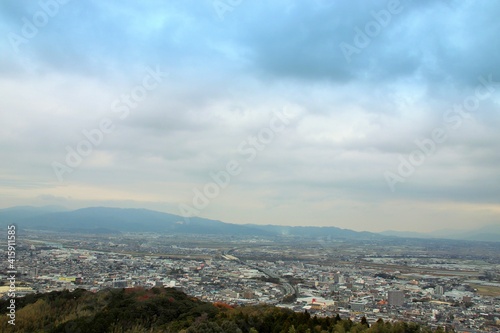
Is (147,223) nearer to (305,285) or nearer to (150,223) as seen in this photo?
(150,223)

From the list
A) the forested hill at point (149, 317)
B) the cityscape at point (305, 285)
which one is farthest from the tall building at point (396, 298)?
the forested hill at point (149, 317)

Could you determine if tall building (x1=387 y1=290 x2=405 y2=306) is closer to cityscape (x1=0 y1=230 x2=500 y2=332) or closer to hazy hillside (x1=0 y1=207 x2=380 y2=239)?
cityscape (x1=0 y1=230 x2=500 y2=332)

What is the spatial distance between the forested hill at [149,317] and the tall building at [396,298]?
11.1m

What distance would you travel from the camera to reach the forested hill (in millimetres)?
12359

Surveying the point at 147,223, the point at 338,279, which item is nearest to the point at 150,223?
the point at 147,223

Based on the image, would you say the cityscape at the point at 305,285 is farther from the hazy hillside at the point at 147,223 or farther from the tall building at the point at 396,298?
the hazy hillside at the point at 147,223

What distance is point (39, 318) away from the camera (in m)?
15.3

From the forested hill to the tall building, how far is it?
11123mm

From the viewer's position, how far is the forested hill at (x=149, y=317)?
12359 millimetres

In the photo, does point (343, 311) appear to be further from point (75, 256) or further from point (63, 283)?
point (75, 256)

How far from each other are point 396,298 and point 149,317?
16.3m

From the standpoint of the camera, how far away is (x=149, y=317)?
49.2ft

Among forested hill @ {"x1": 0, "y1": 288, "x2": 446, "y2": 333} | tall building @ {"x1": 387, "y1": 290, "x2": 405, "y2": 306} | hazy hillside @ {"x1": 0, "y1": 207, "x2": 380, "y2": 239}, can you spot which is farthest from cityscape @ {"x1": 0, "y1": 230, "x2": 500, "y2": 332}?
hazy hillside @ {"x1": 0, "y1": 207, "x2": 380, "y2": 239}

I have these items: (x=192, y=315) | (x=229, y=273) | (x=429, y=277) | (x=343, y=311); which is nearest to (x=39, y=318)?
(x=192, y=315)
